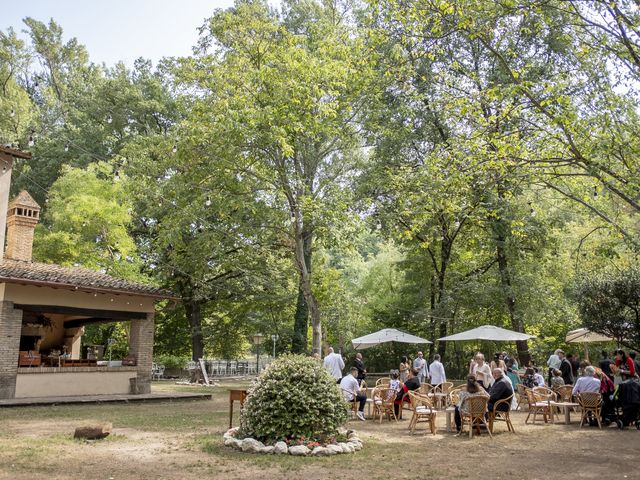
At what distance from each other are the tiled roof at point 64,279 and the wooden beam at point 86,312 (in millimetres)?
903

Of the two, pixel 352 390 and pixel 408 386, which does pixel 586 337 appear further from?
pixel 352 390

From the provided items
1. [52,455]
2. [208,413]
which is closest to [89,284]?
[208,413]

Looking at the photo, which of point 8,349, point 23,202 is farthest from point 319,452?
point 23,202

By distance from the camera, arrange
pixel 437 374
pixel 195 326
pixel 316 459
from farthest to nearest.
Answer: pixel 195 326
pixel 437 374
pixel 316 459

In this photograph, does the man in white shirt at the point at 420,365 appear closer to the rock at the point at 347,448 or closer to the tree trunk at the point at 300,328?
the rock at the point at 347,448

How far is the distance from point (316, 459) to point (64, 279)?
35.6 feet

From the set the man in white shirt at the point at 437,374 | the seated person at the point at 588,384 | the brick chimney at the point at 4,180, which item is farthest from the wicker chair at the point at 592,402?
the brick chimney at the point at 4,180

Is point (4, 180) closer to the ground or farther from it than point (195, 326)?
farther from it

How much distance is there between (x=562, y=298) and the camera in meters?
23.5

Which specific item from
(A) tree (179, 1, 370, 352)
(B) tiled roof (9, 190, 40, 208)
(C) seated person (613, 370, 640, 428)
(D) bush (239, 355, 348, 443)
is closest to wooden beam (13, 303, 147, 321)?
(B) tiled roof (9, 190, 40, 208)

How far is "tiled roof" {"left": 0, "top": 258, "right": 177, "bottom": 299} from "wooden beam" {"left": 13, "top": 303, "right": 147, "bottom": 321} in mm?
903

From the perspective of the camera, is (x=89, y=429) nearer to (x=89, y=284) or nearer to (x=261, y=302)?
(x=89, y=284)

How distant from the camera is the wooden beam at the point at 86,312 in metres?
15.7

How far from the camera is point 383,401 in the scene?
1245cm
